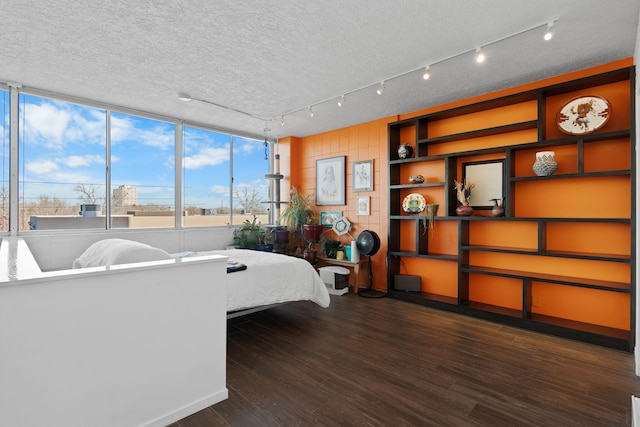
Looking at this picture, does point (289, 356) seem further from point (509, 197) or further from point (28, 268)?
point (509, 197)

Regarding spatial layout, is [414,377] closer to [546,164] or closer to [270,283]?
[270,283]

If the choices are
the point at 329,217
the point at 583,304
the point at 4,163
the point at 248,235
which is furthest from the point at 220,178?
the point at 583,304

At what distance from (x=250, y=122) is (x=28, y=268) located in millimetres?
3921

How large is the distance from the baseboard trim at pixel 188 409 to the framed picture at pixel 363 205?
3458 mm

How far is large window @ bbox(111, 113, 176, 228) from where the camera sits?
435 centimetres

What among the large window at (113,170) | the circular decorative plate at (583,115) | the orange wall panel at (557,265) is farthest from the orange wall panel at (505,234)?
the large window at (113,170)

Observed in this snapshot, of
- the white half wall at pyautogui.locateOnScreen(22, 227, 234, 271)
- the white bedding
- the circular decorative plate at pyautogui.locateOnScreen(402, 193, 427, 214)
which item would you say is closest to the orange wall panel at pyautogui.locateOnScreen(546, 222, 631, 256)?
the circular decorative plate at pyautogui.locateOnScreen(402, 193, 427, 214)

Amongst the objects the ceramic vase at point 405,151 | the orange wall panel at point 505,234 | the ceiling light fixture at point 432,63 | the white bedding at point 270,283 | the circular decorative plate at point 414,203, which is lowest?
the white bedding at point 270,283

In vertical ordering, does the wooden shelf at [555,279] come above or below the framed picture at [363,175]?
below

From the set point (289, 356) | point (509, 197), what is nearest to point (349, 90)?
point (509, 197)

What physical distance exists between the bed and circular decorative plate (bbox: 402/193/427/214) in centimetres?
177

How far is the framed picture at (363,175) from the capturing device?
496 cm

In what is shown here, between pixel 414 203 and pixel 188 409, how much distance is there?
3.59m

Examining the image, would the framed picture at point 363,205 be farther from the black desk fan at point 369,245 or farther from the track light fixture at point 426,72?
the track light fixture at point 426,72
